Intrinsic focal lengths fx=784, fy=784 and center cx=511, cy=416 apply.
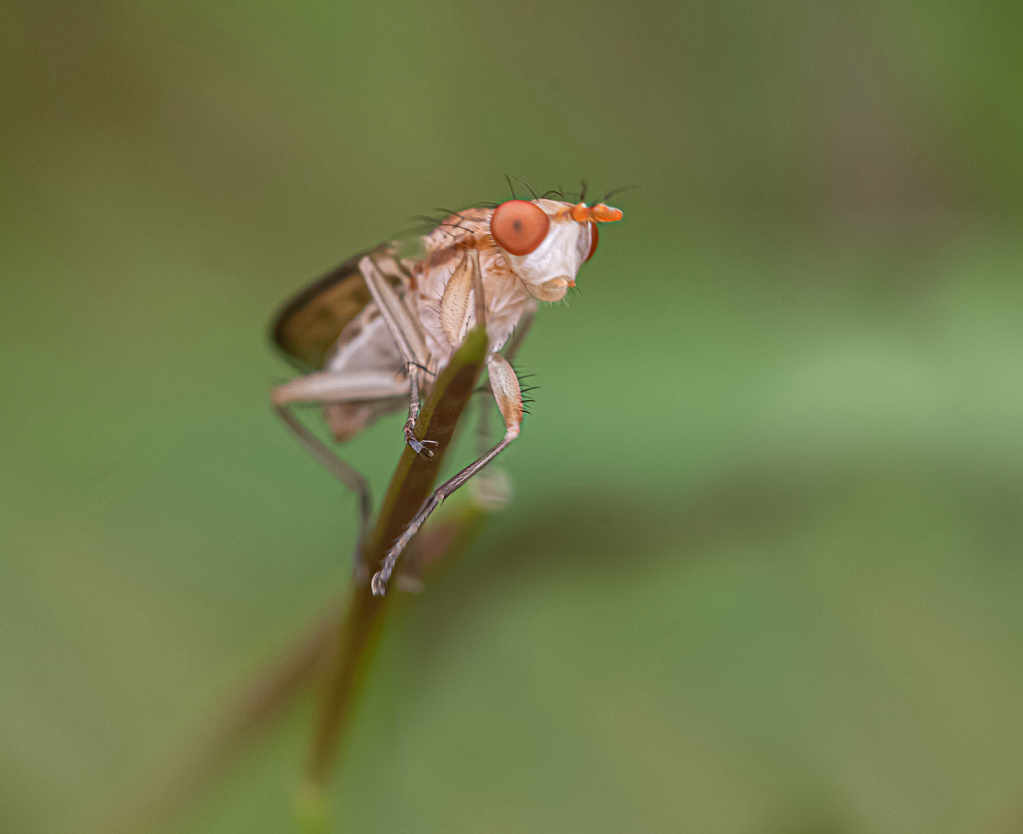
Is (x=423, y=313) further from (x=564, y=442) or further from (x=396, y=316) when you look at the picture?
(x=564, y=442)

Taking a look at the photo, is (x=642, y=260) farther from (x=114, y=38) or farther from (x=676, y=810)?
(x=114, y=38)

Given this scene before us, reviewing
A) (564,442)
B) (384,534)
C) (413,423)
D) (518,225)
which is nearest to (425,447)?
(384,534)

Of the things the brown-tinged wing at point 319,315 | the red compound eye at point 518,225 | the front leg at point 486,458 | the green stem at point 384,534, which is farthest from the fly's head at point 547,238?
the green stem at point 384,534

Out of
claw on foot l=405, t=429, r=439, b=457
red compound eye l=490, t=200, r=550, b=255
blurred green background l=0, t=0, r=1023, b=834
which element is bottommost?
blurred green background l=0, t=0, r=1023, b=834

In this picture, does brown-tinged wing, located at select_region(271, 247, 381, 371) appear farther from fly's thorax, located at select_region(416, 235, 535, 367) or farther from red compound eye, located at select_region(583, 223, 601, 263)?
red compound eye, located at select_region(583, 223, 601, 263)

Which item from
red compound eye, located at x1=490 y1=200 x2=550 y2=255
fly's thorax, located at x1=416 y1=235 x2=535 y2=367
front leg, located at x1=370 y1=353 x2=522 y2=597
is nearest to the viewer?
front leg, located at x1=370 y1=353 x2=522 y2=597

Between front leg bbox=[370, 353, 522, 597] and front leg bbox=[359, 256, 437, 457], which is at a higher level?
front leg bbox=[359, 256, 437, 457]

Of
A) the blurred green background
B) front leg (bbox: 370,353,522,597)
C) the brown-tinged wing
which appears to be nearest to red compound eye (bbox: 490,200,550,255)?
front leg (bbox: 370,353,522,597)
